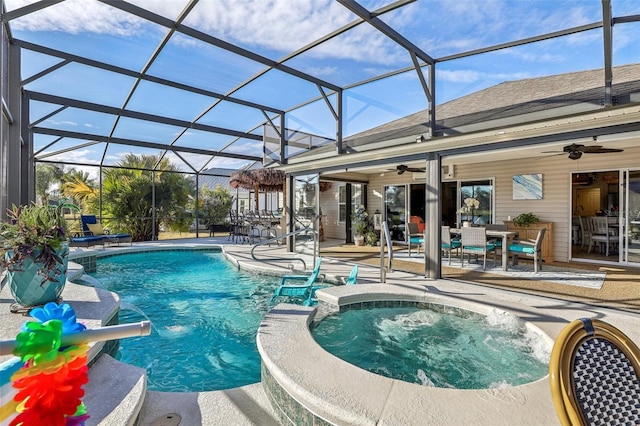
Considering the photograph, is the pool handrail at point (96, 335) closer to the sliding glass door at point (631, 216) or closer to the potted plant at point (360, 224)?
the sliding glass door at point (631, 216)

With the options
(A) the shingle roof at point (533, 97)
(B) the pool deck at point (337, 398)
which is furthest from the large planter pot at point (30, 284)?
(A) the shingle roof at point (533, 97)

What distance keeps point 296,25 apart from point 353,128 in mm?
3714

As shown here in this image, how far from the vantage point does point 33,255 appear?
379 centimetres

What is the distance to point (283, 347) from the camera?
3.17 meters

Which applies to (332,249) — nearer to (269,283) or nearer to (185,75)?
(269,283)

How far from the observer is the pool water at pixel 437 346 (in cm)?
329

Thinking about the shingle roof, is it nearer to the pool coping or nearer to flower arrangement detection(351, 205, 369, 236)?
flower arrangement detection(351, 205, 369, 236)

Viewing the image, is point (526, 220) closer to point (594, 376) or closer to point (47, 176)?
point (594, 376)

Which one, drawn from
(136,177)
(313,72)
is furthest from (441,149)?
(136,177)

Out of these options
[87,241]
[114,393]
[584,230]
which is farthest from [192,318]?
[584,230]

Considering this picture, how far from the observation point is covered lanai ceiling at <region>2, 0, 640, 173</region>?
5.19 meters

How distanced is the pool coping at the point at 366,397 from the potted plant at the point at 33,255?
280 cm

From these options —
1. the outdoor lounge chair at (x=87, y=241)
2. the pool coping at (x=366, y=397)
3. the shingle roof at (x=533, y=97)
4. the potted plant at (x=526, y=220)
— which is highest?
the shingle roof at (x=533, y=97)

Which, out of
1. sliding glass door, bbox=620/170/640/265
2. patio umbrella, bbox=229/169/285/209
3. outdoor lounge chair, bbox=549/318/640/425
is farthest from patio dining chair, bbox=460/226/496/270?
patio umbrella, bbox=229/169/285/209
